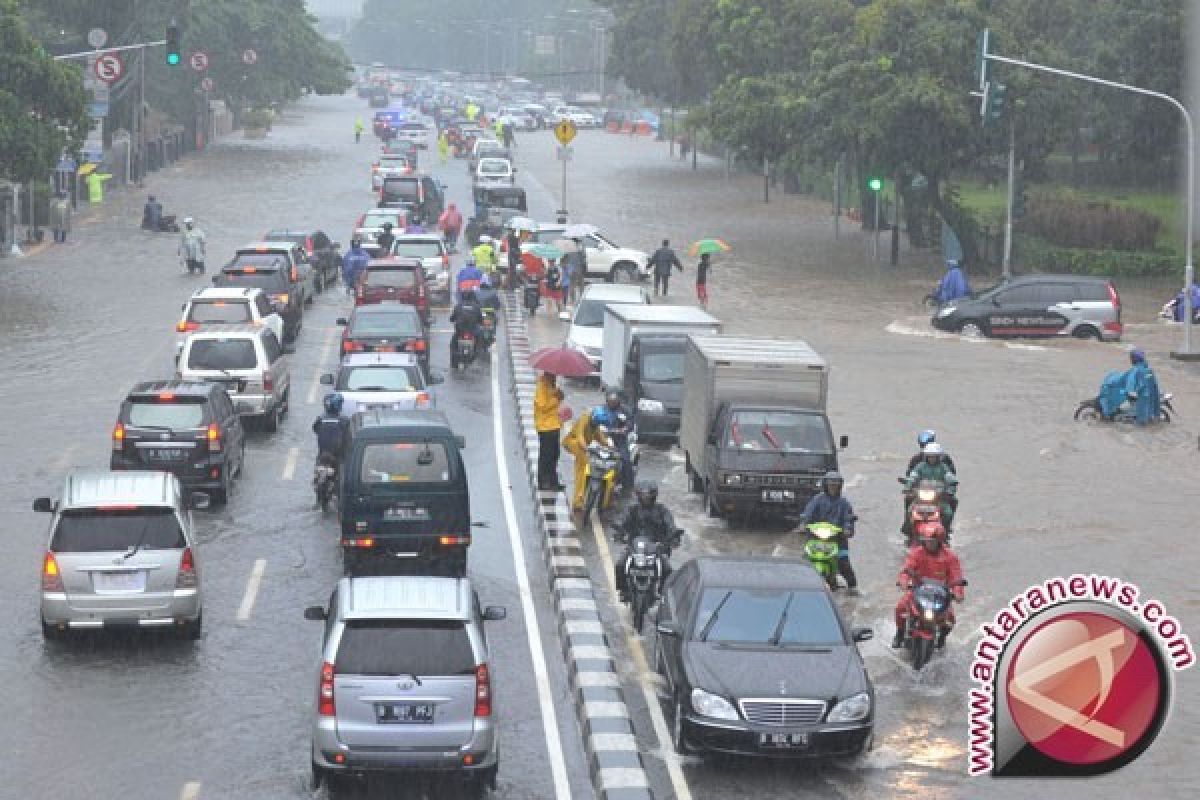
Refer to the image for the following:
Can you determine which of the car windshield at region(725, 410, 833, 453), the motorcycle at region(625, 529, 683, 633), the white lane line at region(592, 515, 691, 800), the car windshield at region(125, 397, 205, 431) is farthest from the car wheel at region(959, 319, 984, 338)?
the motorcycle at region(625, 529, 683, 633)

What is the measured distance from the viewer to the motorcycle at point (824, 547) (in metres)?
22.1

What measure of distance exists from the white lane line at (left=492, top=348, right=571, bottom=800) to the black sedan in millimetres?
1040

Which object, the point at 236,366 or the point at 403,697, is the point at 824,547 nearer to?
the point at 403,697

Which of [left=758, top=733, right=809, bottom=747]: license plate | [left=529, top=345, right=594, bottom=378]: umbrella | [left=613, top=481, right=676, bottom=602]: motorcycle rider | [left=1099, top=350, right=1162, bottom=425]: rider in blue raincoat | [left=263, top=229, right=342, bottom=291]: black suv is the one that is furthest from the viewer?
[left=263, top=229, right=342, bottom=291]: black suv

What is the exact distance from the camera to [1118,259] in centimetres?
5788

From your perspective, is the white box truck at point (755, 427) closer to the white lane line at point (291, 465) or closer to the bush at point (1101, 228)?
the white lane line at point (291, 465)

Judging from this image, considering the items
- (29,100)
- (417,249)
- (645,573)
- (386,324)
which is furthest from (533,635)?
(29,100)

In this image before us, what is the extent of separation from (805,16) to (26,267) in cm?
2885

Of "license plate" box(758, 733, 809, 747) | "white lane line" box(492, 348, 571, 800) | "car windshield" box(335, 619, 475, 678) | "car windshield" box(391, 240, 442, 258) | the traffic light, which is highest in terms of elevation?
the traffic light

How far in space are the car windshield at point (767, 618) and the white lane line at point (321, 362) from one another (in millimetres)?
17896

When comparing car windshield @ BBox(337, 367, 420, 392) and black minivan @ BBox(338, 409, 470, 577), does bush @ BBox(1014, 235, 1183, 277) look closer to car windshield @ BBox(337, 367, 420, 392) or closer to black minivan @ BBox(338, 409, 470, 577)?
car windshield @ BBox(337, 367, 420, 392)

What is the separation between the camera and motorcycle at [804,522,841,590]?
22141 millimetres

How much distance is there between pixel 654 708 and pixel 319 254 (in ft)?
111

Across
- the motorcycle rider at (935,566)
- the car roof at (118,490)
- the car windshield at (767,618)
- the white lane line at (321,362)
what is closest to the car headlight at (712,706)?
the car windshield at (767,618)
